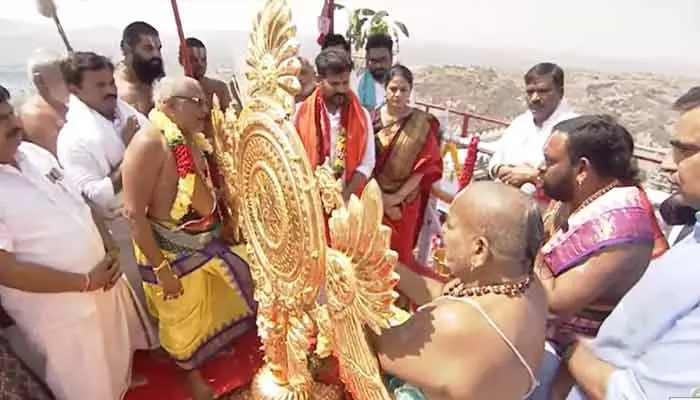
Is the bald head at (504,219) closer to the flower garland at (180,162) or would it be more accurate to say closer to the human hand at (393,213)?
the flower garland at (180,162)

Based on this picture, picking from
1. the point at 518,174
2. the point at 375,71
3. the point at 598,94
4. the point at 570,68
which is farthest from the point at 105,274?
the point at 598,94

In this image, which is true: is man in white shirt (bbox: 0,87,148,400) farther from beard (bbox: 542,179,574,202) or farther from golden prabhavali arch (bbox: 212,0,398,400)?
beard (bbox: 542,179,574,202)

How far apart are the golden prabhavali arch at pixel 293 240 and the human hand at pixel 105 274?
44 centimetres

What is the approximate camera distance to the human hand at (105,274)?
1.84 m

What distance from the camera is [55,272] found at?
1739 millimetres

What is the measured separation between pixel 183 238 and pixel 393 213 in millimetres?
986

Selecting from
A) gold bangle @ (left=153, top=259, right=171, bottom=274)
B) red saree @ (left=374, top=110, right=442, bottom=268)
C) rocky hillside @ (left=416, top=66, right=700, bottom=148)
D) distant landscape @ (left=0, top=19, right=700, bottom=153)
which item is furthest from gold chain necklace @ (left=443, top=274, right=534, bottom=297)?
distant landscape @ (left=0, top=19, right=700, bottom=153)

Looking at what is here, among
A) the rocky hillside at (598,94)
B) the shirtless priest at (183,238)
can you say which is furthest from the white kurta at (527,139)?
the shirtless priest at (183,238)

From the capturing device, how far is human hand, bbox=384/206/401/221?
2.63 metres

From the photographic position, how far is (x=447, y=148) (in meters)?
3.63

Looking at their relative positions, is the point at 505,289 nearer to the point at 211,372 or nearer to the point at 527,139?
the point at 211,372

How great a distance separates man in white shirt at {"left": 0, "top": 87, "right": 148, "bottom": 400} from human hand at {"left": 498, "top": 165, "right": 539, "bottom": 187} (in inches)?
57.1

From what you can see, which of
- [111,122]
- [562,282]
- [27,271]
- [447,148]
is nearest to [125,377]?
[27,271]

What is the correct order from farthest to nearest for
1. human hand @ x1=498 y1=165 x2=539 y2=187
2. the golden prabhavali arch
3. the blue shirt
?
human hand @ x1=498 y1=165 x2=539 y2=187
the golden prabhavali arch
the blue shirt
